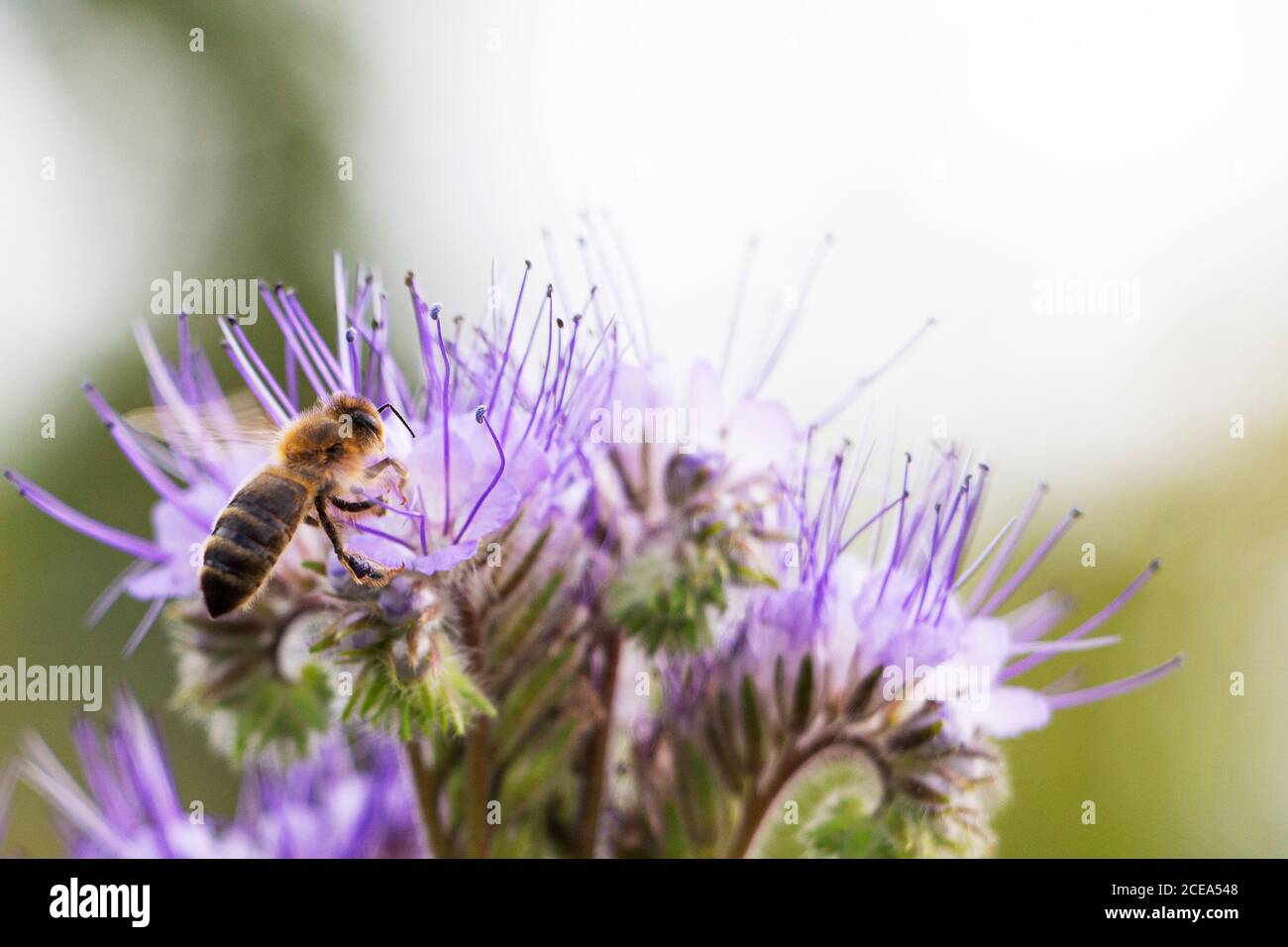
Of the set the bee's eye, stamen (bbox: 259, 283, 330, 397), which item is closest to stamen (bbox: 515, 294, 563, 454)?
the bee's eye

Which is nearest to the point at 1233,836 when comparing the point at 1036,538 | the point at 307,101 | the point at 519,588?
the point at 1036,538

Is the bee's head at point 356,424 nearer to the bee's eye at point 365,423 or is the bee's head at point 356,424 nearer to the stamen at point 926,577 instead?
the bee's eye at point 365,423

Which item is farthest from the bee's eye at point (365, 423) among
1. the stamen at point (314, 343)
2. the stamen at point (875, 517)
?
the stamen at point (875, 517)

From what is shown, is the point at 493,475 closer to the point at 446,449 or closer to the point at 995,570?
the point at 446,449

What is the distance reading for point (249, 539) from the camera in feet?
7.32

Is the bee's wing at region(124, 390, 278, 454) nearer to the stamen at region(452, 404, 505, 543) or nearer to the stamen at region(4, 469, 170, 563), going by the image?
the stamen at region(4, 469, 170, 563)

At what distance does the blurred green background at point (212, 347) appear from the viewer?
884 centimetres

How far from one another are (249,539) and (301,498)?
0.14m

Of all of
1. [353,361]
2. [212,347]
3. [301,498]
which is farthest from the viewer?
[212,347]

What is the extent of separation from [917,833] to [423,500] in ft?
3.53

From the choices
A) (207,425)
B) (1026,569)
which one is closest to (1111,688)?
(1026,569)

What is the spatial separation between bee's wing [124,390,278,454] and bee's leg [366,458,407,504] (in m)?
0.29

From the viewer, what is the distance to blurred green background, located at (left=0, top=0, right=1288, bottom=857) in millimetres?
8836

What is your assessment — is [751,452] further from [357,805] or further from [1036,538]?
[1036,538]
